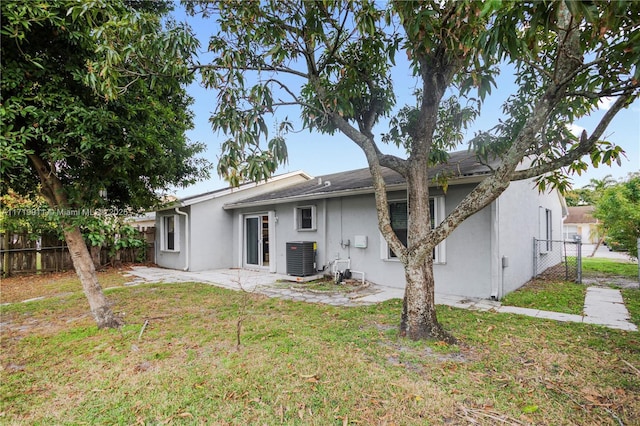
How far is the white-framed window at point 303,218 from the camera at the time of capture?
1009 cm

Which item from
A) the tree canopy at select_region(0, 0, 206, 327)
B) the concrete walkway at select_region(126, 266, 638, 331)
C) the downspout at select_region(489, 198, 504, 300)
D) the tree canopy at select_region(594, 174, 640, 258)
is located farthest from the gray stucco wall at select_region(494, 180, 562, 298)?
the tree canopy at select_region(0, 0, 206, 327)

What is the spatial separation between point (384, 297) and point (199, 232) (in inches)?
300

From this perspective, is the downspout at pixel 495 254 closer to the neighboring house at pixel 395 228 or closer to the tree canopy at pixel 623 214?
the neighboring house at pixel 395 228

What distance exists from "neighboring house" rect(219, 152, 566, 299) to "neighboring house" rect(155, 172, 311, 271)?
58 millimetres

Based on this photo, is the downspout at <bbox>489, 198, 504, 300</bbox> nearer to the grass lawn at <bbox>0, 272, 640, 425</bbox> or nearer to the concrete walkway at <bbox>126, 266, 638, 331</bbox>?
the concrete walkway at <bbox>126, 266, 638, 331</bbox>

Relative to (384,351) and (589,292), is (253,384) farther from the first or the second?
(589,292)

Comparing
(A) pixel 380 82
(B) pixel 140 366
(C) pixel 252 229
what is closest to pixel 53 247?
(C) pixel 252 229

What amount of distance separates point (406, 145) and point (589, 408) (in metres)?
4.77

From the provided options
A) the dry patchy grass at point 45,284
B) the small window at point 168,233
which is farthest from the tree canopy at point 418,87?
the small window at point 168,233

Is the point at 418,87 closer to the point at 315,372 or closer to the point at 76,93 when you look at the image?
the point at 315,372

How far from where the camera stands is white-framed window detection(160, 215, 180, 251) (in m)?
12.2

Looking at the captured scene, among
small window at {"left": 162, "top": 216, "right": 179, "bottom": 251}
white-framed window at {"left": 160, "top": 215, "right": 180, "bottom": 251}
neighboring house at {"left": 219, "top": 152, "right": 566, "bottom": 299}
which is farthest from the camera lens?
small window at {"left": 162, "top": 216, "right": 179, "bottom": 251}

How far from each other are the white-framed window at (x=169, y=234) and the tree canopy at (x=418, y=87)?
865 centimetres

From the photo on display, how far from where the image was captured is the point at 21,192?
5.46 meters
